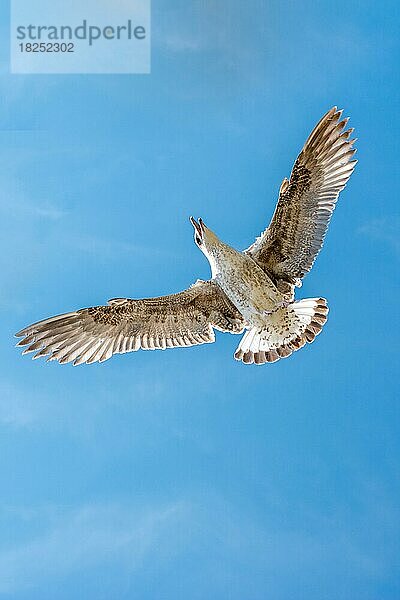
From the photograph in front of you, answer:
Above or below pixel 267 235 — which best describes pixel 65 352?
below

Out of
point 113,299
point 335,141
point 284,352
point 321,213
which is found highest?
point 335,141

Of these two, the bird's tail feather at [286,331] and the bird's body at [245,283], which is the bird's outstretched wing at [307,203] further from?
the bird's tail feather at [286,331]

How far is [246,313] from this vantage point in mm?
11016

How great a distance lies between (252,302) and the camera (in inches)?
429

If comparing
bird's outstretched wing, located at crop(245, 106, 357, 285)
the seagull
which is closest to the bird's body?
the seagull

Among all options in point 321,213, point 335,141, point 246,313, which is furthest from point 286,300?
point 335,141

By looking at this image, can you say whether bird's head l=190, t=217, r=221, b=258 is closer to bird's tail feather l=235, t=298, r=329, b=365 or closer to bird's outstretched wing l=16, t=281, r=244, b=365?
bird's outstretched wing l=16, t=281, r=244, b=365

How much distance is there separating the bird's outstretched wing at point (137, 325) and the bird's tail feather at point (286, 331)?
1.46 ft

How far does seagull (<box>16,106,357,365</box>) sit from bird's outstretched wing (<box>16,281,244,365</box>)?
0.01m

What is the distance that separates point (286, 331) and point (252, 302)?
589 mm

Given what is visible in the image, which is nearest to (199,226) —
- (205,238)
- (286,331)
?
(205,238)

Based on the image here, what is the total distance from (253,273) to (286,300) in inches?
23.3

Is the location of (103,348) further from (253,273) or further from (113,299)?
(253,273)

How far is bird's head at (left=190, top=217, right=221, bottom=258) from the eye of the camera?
10828 mm
